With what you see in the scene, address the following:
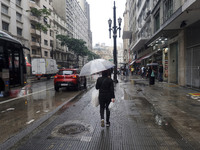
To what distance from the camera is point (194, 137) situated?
361 cm

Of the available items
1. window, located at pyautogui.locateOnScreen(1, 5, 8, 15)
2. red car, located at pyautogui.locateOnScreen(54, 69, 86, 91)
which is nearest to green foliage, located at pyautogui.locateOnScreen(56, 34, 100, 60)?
window, located at pyautogui.locateOnScreen(1, 5, 8, 15)

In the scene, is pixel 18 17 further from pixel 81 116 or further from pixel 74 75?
pixel 81 116

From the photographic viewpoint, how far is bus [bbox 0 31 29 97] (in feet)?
28.5

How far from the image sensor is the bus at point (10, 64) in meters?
8.68

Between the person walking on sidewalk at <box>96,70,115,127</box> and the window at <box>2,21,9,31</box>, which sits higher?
the window at <box>2,21,9,31</box>

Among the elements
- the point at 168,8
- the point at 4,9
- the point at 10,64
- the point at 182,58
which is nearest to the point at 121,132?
the point at 10,64

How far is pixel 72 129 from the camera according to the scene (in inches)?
164

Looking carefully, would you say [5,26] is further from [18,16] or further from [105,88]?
[105,88]

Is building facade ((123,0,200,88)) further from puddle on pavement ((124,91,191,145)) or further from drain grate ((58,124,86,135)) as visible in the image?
drain grate ((58,124,86,135))

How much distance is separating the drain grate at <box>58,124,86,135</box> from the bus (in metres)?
6.18

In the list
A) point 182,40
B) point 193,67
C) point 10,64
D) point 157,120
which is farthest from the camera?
point 182,40

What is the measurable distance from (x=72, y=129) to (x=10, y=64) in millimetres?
7284

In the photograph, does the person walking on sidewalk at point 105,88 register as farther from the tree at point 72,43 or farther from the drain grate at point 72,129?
the tree at point 72,43

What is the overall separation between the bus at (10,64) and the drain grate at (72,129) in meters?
6.18
